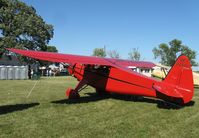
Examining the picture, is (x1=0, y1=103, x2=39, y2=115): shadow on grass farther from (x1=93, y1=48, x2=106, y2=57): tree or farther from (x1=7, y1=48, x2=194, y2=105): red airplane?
(x1=93, y1=48, x2=106, y2=57): tree

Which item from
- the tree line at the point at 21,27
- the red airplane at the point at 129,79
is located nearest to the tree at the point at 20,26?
the tree line at the point at 21,27

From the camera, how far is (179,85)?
417 inches

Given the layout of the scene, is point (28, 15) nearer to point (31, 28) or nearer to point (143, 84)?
point (31, 28)

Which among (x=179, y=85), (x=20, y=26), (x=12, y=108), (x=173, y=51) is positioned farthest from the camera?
(x=173, y=51)

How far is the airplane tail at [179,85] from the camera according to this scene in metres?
10.3

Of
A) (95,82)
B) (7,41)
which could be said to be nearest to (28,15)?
(7,41)

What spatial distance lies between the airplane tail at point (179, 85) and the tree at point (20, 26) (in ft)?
111

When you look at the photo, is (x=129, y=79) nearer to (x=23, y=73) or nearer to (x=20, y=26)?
(x=23, y=73)

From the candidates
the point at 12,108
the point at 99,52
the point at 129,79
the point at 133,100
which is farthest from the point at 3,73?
the point at 99,52

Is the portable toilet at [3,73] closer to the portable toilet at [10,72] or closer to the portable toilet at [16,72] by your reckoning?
the portable toilet at [10,72]

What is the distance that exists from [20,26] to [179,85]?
36858 millimetres

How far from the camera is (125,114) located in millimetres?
9516

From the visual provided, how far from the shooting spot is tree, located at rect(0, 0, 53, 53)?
138 feet

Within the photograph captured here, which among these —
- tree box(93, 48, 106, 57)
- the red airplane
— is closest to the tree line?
the red airplane
